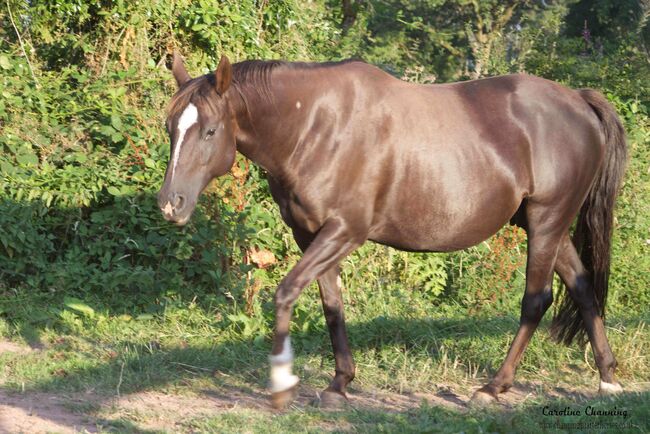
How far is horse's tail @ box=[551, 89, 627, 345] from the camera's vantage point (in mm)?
5541

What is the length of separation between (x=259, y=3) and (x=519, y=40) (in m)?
5.13

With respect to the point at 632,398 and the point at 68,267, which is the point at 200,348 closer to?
the point at 68,267

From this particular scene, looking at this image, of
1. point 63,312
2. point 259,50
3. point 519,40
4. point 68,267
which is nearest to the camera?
point 63,312

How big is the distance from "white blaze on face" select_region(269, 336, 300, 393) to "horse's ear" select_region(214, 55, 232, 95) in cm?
142

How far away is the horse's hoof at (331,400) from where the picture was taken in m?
4.79

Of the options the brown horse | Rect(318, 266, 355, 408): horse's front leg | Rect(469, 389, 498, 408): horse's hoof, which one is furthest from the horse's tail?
Rect(318, 266, 355, 408): horse's front leg

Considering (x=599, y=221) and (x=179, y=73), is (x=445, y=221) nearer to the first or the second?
(x=599, y=221)

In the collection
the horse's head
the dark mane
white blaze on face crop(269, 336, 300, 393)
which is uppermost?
the dark mane

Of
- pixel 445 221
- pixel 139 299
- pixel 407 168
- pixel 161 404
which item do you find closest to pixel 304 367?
pixel 161 404

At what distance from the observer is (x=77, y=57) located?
28.1 ft

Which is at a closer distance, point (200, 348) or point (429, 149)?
point (429, 149)

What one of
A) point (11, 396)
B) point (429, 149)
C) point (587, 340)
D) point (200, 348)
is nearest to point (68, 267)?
point (200, 348)

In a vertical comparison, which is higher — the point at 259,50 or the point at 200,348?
the point at 259,50

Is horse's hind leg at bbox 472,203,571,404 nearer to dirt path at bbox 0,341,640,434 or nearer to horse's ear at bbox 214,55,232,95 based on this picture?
dirt path at bbox 0,341,640,434
